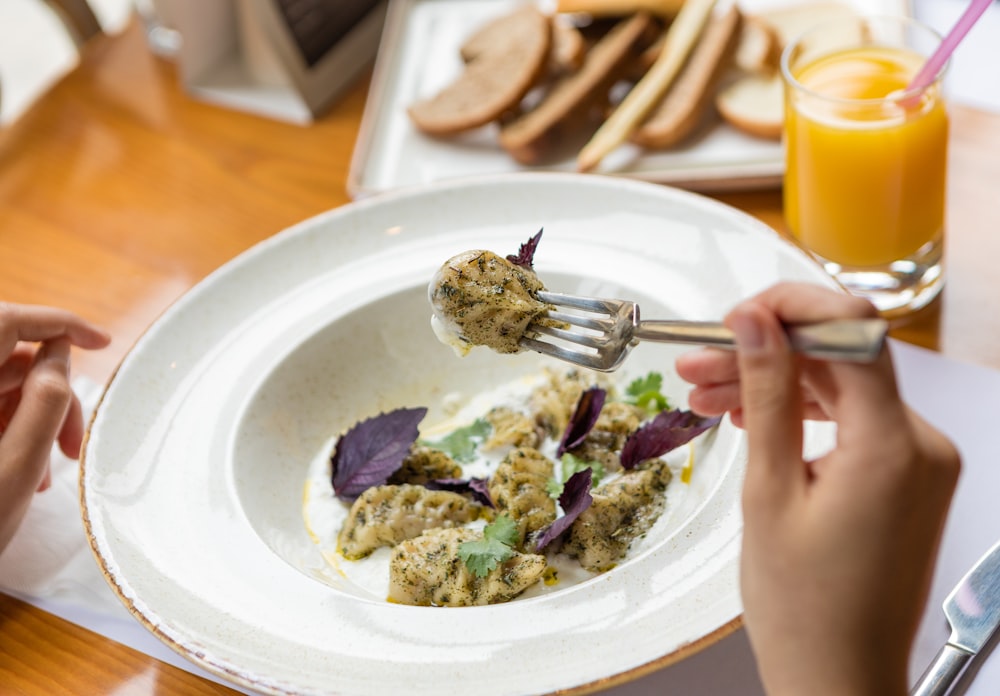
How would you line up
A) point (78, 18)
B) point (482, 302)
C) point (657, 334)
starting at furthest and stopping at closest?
point (78, 18)
point (482, 302)
point (657, 334)

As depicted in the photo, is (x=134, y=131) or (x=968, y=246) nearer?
(x=968, y=246)

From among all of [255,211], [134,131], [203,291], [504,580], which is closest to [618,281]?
[504,580]

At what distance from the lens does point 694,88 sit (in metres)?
2.03

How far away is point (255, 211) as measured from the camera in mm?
2127

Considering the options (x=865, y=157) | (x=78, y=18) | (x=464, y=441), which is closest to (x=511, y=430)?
(x=464, y=441)

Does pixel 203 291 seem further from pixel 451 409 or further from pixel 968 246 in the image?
pixel 968 246

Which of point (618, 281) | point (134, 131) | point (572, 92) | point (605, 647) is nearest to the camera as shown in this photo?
point (605, 647)

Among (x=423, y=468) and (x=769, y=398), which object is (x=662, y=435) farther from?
(x=769, y=398)

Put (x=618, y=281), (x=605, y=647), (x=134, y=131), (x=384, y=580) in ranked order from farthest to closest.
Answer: (x=134, y=131) < (x=618, y=281) < (x=384, y=580) < (x=605, y=647)

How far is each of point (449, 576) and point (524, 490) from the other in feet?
0.56

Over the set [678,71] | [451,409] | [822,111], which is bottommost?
[451,409]

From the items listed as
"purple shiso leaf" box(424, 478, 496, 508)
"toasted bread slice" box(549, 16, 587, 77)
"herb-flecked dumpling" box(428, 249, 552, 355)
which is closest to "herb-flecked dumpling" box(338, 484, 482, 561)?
"purple shiso leaf" box(424, 478, 496, 508)

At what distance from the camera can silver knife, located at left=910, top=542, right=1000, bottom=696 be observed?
Result: 1109 mm

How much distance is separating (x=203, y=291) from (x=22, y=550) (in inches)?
17.8
